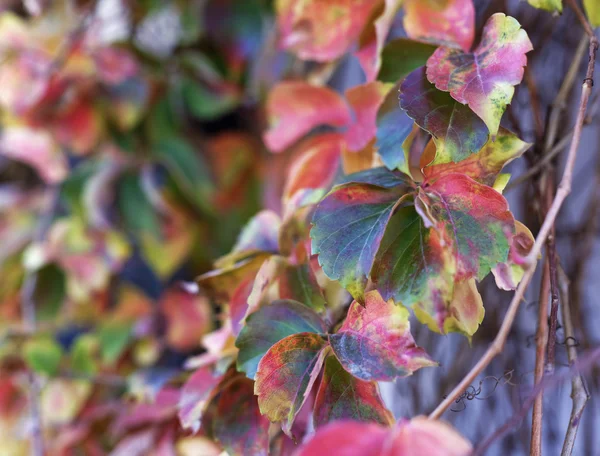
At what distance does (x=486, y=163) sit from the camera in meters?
0.31

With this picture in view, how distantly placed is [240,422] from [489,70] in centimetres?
27

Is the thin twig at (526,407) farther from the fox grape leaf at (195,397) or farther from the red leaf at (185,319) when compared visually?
the red leaf at (185,319)

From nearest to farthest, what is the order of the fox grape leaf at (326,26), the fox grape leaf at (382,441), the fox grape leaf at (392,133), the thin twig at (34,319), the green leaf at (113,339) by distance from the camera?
1. the fox grape leaf at (382,441)
2. the fox grape leaf at (392,133)
3. the fox grape leaf at (326,26)
4. the thin twig at (34,319)
5. the green leaf at (113,339)

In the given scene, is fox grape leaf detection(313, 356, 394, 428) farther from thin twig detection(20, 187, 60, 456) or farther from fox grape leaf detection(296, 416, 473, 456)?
thin twig detection(20, 187, 60, 456)

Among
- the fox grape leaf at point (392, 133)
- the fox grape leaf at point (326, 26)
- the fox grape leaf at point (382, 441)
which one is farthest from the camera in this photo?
the fox grape leaf at point (326, 26)

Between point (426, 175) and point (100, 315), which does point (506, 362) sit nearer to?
point (426, 175)

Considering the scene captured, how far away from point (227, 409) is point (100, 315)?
0.54 metres

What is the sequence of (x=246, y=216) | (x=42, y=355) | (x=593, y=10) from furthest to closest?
1. (x=246, y=216)
2. (x=42, y=355)
3. (x=593, y=10)

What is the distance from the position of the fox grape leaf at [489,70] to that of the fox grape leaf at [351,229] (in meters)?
0.07

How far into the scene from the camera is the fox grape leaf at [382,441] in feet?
0.72

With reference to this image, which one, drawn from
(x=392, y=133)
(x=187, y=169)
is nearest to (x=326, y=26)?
(x=392, y=133)

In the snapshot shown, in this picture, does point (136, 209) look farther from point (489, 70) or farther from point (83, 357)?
point (489, 70)

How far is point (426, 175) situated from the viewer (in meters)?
0.32

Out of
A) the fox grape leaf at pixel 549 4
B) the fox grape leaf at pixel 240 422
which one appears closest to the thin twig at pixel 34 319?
the fox grape leaf at pixel 240 422
